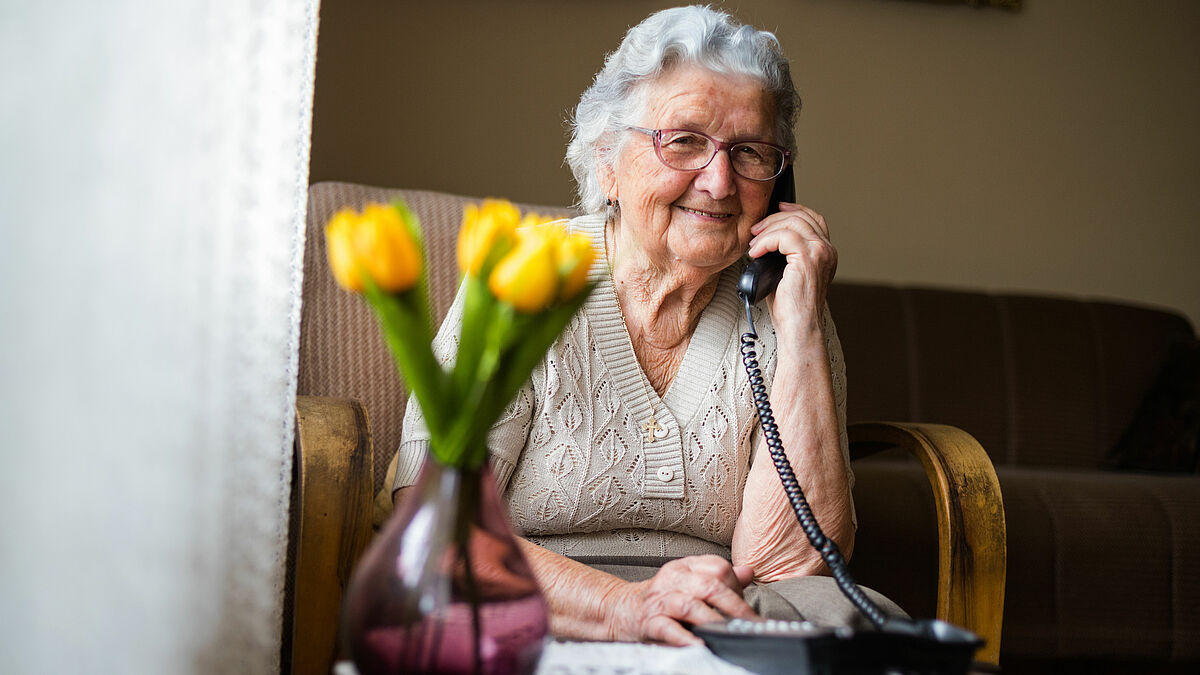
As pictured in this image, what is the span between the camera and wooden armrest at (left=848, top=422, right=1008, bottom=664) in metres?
1.28

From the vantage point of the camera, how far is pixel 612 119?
1440 millimetres

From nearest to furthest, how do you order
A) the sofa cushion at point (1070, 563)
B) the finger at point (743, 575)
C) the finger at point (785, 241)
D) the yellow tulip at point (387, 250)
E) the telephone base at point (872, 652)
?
1. the yellow tulip at point (387, 250)
2. the telephone base at point (872, 652)
3. the finger at point (743, 575)
4. the finger at point (785, 241)
5. the sofa cushion at point (1070, 563)

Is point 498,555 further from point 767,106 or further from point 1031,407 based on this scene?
point 1031,407

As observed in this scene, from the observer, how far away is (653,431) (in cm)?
136

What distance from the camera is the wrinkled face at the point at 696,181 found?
1.35 meters

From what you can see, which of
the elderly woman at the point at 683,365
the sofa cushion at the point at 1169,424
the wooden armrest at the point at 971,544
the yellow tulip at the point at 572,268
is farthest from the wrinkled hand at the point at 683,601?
the sofa cushion at the point at 1169,424

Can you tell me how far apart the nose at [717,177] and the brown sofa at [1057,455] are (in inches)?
37.8

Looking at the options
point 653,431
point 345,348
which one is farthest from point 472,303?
point 345,348

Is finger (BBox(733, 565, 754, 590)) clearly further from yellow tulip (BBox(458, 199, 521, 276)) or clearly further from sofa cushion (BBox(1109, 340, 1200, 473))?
sofa cushion (BBox(1109, 340, 1200, 473))

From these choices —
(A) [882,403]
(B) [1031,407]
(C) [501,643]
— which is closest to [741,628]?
(C) [501,643]

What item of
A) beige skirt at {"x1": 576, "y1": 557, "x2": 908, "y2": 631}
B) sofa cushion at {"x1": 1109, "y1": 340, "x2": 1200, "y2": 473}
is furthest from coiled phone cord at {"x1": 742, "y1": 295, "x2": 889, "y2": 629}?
sofa cushion at {"x1": 1109, "y1": 340, "x2": 1200, "y2": 473}

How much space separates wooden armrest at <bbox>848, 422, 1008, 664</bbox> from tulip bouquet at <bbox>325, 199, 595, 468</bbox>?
2.78 feet

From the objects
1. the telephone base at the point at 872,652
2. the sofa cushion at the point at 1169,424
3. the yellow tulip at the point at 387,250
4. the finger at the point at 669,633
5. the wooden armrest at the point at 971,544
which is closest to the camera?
the yellow tulip at the point at 387,250

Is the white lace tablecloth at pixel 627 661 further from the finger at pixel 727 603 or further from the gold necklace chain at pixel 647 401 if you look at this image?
the gold necklace chain at pixel 647 401
